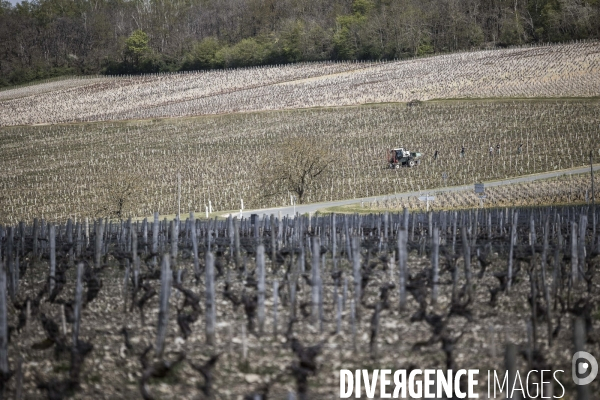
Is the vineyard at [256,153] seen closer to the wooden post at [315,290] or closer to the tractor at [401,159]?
the tractor at [401,159]

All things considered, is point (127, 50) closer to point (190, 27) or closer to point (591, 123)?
point (190, 27)

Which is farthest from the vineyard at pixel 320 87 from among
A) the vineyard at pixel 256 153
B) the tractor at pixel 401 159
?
the tractor at pixel 401 159

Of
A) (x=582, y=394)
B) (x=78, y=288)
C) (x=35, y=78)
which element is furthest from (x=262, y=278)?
(x=35, y=78)

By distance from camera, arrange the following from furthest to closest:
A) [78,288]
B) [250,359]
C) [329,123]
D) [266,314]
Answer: [329,123]
[266,314]
[78,288]
[250,359]

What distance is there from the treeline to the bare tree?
71.7 m

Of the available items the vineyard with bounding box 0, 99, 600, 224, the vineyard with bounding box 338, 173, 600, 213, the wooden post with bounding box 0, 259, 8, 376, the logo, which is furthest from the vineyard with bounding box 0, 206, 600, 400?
the vineyard with bounding box 0, 99, 600, 224

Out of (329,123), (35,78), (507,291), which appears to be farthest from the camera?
(35,78)

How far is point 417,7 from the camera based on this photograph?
146 metres

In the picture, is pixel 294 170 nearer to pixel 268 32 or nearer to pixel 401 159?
pixel 401 159

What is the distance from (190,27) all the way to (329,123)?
96.4 metres

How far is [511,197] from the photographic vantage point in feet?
155

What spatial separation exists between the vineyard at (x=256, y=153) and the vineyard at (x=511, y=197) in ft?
20.3

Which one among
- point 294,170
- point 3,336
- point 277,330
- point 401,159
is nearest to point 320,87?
point 401,159

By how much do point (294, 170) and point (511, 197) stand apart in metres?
12.9
